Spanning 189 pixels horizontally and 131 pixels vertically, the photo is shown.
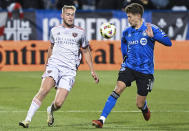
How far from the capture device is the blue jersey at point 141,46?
33.6ft

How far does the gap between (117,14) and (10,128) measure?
1602 centimetres

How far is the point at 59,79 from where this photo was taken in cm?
1012

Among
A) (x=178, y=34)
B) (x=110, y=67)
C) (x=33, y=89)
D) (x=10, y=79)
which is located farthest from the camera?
(x=178, y=34)

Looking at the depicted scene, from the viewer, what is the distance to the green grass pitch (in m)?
10.5

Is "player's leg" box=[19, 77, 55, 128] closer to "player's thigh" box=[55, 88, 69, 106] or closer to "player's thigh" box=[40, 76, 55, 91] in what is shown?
"player's thigh" box=[40, 76, 55, 91]

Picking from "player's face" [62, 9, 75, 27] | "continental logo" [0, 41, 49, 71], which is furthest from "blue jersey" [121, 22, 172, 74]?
"continental logo" [0, 41, 49, 71]

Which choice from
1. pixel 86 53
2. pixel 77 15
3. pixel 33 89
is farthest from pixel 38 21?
pixel 86 53

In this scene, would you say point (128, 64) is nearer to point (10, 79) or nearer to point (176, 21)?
point (10, 79)

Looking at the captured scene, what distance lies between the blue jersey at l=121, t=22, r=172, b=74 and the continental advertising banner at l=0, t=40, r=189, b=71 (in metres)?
13.3

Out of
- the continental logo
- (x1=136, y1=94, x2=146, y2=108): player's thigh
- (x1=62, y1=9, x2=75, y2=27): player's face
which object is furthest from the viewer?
the continental logo

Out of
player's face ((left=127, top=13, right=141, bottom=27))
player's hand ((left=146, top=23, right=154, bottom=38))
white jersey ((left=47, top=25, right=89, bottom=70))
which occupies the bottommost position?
white jersey ((left=47, top=25, right=89, bottom=70))

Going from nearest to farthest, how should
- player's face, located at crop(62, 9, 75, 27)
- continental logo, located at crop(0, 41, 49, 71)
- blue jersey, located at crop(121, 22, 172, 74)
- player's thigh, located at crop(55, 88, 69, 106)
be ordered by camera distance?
→ player's thigh, located at crop(55, 88, 69, 106) → player's face, located at crop(62, 9, 75, 27) → blue jersey, located at crop(121, 22, 172, 74) → continental logo, located at crop(0, 41, 49, 71)

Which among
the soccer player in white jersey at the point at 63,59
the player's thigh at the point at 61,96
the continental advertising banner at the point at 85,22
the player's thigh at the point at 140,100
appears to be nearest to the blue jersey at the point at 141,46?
the player's thigh at the point at 140,100

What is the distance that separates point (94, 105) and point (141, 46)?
377 centimetres
